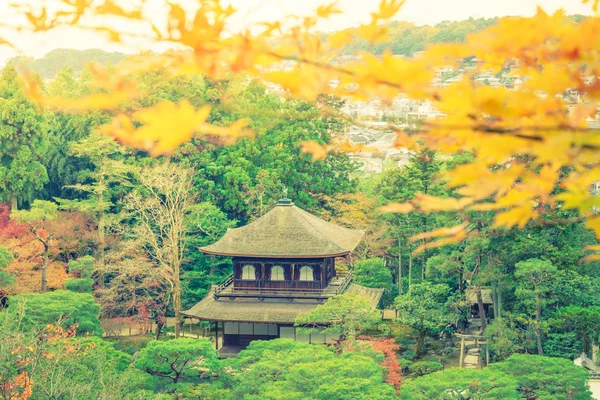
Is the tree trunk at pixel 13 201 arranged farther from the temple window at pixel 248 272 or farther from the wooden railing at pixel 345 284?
the wooden railing at pixel 345 284

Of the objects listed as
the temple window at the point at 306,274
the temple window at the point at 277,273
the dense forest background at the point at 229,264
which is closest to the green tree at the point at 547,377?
the dense forest background at the point at 229,264

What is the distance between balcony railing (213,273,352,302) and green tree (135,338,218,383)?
4796 millimetres

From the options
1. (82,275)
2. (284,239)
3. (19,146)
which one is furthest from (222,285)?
(19,146)

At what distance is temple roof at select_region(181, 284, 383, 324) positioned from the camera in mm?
16609

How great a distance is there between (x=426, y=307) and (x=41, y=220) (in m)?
9.93

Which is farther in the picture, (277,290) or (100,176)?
(100,176)

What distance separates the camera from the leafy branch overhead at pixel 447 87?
4.18 feet

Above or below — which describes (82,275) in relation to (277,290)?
above

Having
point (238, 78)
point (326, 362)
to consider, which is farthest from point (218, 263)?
point (326, 362)

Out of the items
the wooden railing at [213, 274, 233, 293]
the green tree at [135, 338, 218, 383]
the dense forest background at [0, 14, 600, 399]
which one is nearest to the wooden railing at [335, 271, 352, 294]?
the dense forest background at [0, 14, 600, 399]

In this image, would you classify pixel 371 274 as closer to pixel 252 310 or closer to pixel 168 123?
pixel 252 310

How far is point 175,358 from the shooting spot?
1262cm

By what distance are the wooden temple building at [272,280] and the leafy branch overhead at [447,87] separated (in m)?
15.3

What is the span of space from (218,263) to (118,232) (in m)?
3.17
